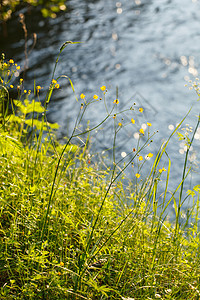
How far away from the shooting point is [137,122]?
414 centimetres

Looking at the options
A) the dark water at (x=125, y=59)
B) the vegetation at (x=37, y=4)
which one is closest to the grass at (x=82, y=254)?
the dark water at (x=125, y=59)

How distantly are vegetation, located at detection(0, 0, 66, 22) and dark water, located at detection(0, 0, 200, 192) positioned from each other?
0.15 metres

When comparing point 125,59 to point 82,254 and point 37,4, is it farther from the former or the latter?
point 82,254

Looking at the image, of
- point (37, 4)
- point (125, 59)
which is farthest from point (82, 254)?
point (37, 4)

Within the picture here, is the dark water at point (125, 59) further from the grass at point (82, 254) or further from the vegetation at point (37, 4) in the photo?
the grass at point (82, 254)

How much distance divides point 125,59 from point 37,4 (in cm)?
247

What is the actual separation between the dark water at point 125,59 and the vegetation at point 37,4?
6.0 inches

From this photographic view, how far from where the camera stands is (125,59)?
570 centimetres

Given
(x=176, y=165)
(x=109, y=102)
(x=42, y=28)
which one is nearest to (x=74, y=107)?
(x=109, y=102)

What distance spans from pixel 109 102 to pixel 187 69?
1.45m

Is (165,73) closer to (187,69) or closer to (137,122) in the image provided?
(187,69)

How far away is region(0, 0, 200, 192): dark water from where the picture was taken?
4262 mm

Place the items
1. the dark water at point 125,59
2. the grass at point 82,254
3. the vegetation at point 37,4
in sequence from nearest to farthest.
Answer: the grass at point 82,254
the dark water at point 125,59
the vegetation at point 37,4

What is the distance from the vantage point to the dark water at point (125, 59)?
4.26m
